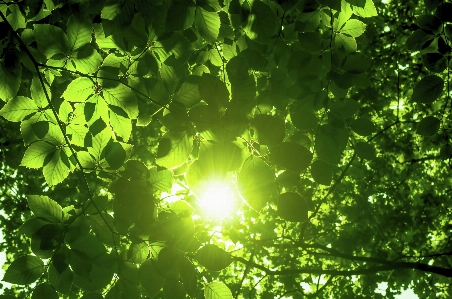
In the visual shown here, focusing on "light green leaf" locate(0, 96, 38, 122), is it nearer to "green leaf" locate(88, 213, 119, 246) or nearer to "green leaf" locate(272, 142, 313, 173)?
"green leaf" locate(88, 213, 119, 246)

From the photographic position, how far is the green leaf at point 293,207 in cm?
130

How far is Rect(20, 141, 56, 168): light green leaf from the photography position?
1772 mm

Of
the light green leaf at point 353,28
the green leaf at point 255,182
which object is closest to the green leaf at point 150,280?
the green leaf at point 255,182

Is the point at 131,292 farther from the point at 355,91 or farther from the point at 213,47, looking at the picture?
the point at 355,91

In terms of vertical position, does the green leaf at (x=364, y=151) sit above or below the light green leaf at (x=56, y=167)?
above

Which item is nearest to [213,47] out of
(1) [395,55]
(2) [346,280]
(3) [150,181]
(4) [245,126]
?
(3) [150,181]

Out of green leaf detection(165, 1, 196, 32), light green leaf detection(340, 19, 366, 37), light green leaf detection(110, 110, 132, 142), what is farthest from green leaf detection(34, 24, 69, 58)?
light green leaf detection(340, 19, 366, 37)

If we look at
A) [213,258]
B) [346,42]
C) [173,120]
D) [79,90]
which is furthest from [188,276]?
[346,42]

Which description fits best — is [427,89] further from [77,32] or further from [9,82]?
[9,82]

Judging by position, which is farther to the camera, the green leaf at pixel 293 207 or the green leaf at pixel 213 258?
the green leaf at pixel 213 258

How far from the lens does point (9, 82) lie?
5.94 feet

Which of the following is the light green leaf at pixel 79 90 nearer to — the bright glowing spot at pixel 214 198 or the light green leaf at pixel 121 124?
the light green leaf at pixel 121 124

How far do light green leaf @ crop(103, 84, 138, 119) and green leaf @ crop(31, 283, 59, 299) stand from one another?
2.69ft

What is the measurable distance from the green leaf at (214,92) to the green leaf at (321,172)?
0.60 m
